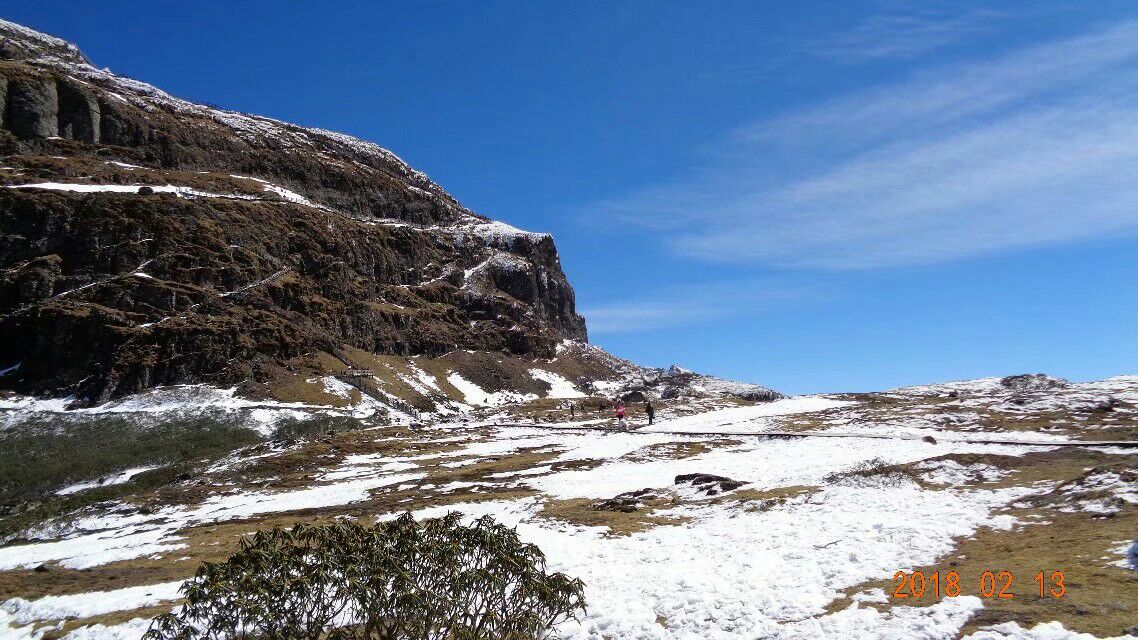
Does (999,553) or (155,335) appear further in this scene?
(155,335)

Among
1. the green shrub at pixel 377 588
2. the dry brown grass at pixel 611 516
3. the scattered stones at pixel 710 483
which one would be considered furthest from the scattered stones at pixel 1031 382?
the green shrub at pixel 377 588

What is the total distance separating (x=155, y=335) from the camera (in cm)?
8362

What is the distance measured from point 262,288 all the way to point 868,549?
10864 centimetres

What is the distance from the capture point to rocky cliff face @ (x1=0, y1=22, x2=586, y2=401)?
8275 cm

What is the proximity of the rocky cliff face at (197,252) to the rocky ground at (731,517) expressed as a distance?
35.4 metres

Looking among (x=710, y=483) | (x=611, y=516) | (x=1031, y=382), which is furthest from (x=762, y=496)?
(x=1031, y=382)

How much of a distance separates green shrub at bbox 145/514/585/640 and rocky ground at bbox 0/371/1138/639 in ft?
11.5

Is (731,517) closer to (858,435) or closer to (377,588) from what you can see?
(377,588)

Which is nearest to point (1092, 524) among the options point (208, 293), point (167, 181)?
point (208, 293)

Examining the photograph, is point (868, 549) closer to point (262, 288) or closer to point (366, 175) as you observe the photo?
point (262, 288)

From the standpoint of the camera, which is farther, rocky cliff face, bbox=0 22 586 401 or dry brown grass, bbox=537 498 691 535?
rocky cliff face, bbox=0 22 586 401
